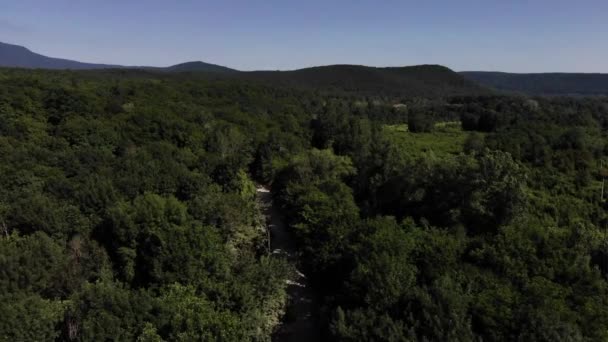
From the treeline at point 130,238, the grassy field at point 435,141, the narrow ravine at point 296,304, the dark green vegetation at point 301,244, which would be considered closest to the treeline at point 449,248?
the dark green vegetation at point 301,244

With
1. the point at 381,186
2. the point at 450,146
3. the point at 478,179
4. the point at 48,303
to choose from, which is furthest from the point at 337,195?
the point at 450,146

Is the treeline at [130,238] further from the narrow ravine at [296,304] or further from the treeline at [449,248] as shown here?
the treeline at [449,248]

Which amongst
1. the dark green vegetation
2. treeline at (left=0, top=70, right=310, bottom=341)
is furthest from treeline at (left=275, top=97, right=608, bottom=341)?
treeline at (left=0, top=70, right=310, bottom=341)

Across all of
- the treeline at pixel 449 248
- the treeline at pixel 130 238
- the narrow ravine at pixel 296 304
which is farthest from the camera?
the narrow ravine at pixel 296 304

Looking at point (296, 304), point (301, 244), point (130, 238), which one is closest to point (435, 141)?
point (301, 244)

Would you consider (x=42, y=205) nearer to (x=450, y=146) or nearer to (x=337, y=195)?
(x=337, y=195)

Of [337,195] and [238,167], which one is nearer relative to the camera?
[337,195]

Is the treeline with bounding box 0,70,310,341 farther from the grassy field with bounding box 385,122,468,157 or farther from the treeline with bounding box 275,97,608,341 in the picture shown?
the grassy field with bounding box 385,122,468,157
